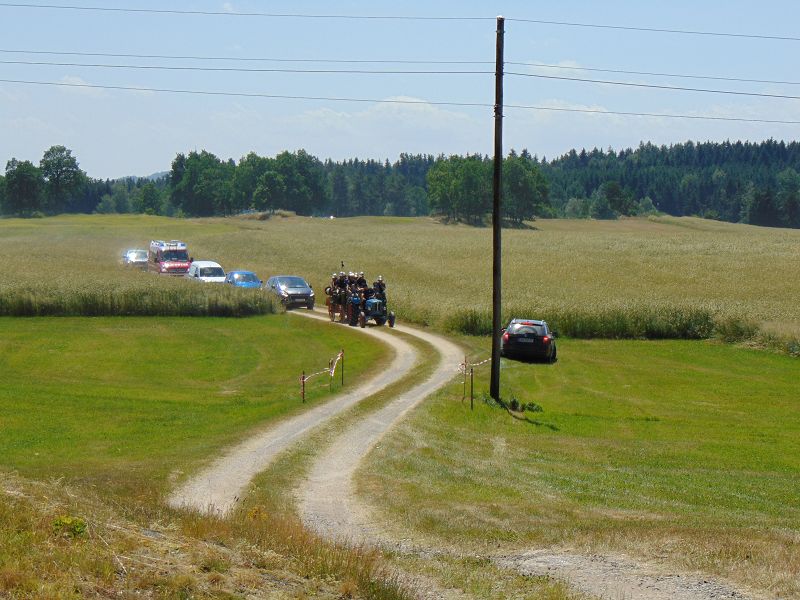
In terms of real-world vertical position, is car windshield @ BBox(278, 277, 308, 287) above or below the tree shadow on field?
above

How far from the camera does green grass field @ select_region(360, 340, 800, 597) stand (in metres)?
13.5

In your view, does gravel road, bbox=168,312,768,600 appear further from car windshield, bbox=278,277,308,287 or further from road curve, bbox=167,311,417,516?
car windshield, bbox=278,277,308,287

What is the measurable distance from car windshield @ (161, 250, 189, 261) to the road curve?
121ft

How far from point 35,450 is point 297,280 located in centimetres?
3182

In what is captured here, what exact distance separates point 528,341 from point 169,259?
115 ft

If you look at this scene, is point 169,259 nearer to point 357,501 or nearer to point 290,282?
point 290,282

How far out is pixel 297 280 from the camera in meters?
51.2

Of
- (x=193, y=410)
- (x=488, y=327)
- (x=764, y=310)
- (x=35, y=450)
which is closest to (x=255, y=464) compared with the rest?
(x=35, y=450)

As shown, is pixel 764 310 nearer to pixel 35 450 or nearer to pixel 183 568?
pixel 35 450

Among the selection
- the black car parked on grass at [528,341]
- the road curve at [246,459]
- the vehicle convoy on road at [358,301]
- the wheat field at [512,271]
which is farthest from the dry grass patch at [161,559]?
the wheat field at [512,271]

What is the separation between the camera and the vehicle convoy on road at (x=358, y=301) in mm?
43344

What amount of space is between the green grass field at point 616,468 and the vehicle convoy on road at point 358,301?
964 cm

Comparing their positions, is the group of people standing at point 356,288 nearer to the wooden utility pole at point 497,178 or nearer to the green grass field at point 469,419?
the green grass field at point 469,419

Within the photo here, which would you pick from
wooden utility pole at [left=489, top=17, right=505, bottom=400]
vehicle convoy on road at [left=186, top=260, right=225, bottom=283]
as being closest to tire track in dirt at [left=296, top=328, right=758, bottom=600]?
wooden utility pole at [left=489, top=17, right=505, bottom=400]
